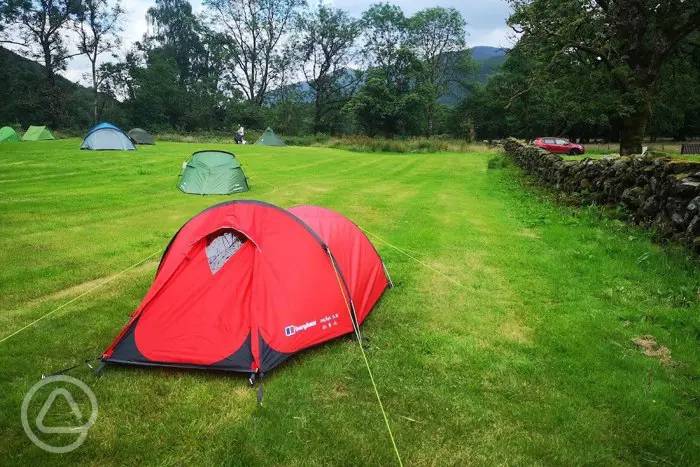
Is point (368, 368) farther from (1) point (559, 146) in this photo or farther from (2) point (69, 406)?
(1) point (559, 146)

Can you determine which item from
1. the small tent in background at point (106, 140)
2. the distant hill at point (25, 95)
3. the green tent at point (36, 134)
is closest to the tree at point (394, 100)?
the small tent in background at point (106, 140)

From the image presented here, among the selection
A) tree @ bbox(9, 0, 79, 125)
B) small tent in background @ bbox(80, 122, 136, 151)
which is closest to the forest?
tree @ bbox(9, 0, 79, 125)

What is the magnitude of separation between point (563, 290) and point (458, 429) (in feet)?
11.6

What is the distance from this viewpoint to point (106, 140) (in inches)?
1000

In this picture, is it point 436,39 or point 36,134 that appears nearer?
point 36,134

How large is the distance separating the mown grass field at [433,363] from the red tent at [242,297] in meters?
0.20

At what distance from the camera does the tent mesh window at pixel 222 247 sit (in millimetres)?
4773

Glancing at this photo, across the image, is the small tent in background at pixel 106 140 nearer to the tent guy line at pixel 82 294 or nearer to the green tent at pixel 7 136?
the green tent at pixel 7 136

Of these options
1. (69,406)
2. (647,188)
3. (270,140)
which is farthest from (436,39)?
(69,406)

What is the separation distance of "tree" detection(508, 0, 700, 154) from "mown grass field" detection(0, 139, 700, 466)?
12.3m

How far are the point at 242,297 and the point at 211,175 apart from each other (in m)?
10.1

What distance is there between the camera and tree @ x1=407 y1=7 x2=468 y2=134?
5819 centimetres

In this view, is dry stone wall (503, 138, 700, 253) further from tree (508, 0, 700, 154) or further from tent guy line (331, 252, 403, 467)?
tree (508, 0, 700, 154)

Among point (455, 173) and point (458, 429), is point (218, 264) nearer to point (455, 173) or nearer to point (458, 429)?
point (458, 429)
